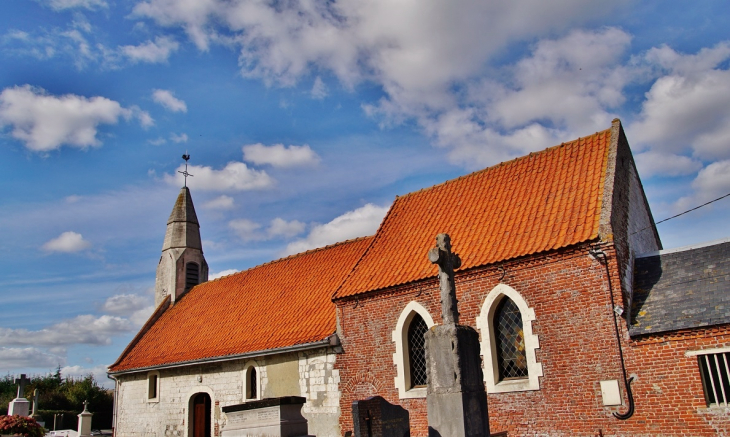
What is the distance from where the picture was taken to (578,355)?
1077 centimetres

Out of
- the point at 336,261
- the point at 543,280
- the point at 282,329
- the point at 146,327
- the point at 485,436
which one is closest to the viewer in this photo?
the point at 485,436

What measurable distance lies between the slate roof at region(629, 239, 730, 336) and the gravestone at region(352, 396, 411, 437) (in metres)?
4.57

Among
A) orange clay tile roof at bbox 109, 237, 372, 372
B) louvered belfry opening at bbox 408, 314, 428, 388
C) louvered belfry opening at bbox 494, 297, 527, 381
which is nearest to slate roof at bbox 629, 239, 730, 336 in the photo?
louvered belfry opening at bbox 494, 297, 527, 381

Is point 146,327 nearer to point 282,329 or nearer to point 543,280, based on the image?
point 282,329

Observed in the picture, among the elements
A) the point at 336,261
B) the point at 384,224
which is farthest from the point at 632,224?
the point at 336,261

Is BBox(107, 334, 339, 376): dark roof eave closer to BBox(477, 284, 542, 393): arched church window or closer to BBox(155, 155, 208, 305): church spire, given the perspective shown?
BBox(477, 284, 542, 393): arched church window

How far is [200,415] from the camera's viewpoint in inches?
744

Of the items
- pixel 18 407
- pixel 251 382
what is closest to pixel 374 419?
pixel 251 382

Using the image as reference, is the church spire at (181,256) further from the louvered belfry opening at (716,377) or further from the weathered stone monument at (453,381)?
the louvered belfry opening at (716,377)

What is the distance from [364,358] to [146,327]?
14753 millimetres

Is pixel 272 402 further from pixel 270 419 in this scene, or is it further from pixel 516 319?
pixel 516 319

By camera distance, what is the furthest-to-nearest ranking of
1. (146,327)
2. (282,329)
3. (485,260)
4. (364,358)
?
(146,327) < (282,329) < (364,358) < (485,260)

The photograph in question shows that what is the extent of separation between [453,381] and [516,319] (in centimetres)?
494

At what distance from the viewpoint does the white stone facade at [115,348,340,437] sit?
14914 mm
